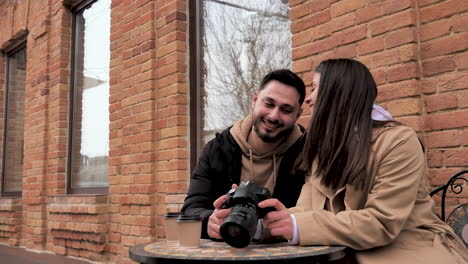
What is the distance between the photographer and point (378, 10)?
8.25 feet

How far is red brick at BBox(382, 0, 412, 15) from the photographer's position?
240 cm

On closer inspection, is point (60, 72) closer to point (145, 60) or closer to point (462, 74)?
point (145, 60)

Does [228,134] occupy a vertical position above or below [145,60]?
below

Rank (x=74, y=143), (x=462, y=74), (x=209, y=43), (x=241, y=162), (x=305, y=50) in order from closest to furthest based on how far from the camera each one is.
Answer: (x=462, y=74), (x=241, y=162), (x=305, y=50), (x=209, y=43), (x=74, y=143)

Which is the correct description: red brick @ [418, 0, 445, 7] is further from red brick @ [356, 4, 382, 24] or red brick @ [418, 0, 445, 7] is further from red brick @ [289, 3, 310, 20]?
red brick @ [289, 3, 310, 20]

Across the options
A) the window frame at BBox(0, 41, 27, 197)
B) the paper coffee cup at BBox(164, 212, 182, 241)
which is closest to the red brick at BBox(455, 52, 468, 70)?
the paper coffee cup at BBox(164, 212, 182, 241)

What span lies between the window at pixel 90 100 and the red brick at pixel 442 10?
3.61 meters

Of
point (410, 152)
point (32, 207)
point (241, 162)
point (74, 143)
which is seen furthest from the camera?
point (32, 207)

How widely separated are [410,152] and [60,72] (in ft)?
15.8

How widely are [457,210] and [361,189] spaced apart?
70cm

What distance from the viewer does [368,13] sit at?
8.40 ft

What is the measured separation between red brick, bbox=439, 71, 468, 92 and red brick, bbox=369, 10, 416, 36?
326mm

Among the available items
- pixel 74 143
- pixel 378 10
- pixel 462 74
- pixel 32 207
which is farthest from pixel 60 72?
pixel 462 74

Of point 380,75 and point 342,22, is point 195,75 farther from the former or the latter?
point 380,75
